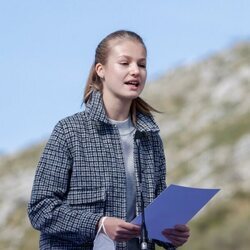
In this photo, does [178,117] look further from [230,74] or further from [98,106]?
[98,106]

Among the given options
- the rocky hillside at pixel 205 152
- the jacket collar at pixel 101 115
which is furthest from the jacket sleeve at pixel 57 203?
the rocky hillside at pixel 205 152

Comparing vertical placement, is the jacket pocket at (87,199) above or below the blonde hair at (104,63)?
below

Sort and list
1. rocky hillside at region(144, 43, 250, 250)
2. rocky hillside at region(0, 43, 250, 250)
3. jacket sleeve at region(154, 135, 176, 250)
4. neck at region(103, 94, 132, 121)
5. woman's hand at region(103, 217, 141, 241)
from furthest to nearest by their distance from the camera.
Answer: rocky hillside at region(0, 43, 250, 250)
rocky hillside at region(144, 43, 250, 250)
jacket sleeve at region(154, 135, 176, 250)
neck at region(103, 94, 132, 121)
woman's hand at region(103, 217, 141, 241)

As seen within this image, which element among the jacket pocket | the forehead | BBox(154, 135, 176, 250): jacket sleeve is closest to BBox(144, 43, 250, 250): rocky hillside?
BBox(154, 135, 176, 250): jacket sleeve

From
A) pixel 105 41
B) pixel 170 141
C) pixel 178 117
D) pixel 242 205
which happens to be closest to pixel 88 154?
pixel 105 41

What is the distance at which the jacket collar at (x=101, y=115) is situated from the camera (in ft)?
15.8

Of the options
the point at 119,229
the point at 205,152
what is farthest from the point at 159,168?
the point at 205,152

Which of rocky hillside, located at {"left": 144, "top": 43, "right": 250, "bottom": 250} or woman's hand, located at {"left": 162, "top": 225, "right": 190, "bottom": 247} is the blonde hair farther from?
rocky hillside, located at {"left": 144, "top": 43, "right": 250, "bottom": 250}

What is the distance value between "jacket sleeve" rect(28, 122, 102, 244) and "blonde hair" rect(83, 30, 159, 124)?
1.07 ft

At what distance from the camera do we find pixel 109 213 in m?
4.71

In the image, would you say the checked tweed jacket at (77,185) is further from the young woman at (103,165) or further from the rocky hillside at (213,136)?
the rocky hillside at (213,136)

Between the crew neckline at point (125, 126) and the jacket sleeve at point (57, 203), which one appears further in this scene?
the crew neckline at point (125, 126)

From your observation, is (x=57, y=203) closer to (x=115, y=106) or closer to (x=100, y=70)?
(x=115, y=106)

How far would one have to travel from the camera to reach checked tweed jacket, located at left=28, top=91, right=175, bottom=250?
15.2ft
